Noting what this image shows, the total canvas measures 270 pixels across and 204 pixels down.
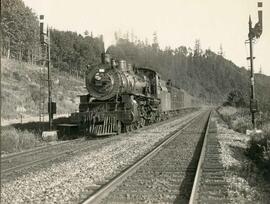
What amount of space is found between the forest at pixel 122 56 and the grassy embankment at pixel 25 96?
166 inches

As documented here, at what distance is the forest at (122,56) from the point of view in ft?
152

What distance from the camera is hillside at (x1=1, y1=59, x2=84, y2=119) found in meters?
42.7

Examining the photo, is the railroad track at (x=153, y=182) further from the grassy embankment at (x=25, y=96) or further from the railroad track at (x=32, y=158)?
the grassy embankment at (x=25, y=96)

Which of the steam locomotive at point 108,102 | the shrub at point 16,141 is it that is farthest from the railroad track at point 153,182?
the steam locomotive at point 108,102

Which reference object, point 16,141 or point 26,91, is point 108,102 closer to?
point 16,141

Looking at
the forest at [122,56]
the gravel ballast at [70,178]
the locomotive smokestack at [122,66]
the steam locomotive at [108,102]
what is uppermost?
the forest at [122,56]

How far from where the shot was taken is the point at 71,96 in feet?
211

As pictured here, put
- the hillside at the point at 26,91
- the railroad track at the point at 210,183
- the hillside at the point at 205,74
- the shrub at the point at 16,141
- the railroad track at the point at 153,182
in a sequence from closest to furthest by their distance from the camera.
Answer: the railroad track at the point at 210,183 → the railroad track at the point at 153,182 → the shrub at the point at 16,141 → the hillside at the point at 26,91 → the hillside at the point at 205,74

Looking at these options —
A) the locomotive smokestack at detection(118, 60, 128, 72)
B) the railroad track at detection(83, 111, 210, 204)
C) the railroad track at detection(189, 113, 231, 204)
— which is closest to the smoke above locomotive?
the locomotive smokestack at detection(118, 60, 128, 72)

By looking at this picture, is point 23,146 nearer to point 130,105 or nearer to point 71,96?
point 130,105

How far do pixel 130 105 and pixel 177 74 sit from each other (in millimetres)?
140552

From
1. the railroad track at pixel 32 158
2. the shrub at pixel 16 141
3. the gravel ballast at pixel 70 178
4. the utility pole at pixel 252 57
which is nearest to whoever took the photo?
the gravel ballast at pixel 70 178

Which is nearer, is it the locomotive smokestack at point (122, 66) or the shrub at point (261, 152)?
the shrub at point (261, 152)

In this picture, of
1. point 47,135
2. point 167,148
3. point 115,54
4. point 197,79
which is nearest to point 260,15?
point 167,148
